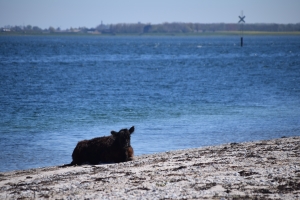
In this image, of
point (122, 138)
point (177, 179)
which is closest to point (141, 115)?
point (122, 138)

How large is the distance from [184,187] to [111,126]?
582 inches

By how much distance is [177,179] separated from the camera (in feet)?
35.2

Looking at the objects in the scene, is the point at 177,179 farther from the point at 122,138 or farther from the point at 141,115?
the point at 141,115

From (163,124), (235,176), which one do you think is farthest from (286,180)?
(163,124)

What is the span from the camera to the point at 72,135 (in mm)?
22156

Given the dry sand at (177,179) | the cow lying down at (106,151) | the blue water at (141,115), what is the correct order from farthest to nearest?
1. the blue water at (141,115)
2. the cow lying down at (106,151)
3. the dry sand at (177,179)

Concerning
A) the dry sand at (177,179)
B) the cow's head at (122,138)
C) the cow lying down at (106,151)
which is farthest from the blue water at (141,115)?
the dry sand at (177,179)

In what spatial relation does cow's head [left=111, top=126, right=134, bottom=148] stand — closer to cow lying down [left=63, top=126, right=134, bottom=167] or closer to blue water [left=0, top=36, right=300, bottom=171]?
cow lying down [left=63, top=126, right=134, bottom=167]

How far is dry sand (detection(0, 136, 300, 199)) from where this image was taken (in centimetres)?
956

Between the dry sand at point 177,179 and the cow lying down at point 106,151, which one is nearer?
the dry sand at point 177,179

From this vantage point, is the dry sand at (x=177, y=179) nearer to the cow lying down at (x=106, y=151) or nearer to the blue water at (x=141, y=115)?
the cow lying down at (x=106, y=151)

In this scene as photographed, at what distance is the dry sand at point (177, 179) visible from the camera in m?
9.56

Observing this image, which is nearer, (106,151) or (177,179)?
(177,179)

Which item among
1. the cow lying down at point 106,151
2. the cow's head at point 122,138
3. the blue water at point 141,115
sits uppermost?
the cow's head at point 122,138
